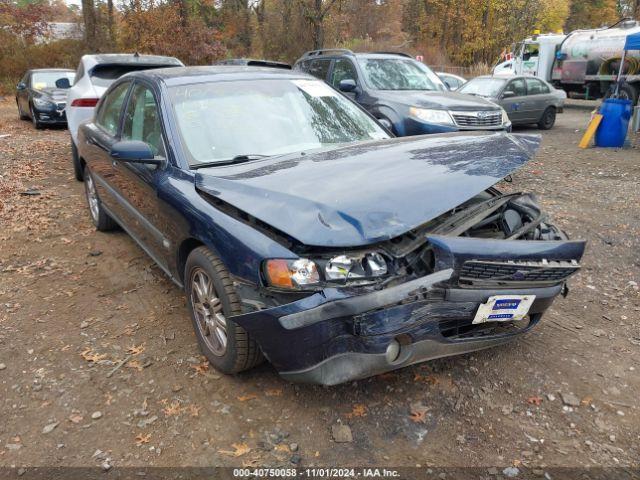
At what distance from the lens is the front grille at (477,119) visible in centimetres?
743

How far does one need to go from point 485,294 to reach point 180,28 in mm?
23286

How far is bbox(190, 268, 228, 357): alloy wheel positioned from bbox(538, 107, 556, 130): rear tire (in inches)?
502

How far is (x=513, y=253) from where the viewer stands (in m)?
2.54

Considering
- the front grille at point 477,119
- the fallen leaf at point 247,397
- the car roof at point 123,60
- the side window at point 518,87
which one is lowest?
the fallen leaf at point 247,397

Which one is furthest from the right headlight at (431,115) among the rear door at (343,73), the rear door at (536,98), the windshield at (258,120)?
the rear door at (536,98)

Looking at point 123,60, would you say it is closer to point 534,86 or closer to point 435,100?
point 435,100

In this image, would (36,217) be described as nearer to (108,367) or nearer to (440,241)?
(108,367)

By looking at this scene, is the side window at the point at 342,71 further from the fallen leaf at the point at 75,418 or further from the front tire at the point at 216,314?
the fallen leaf at the point at 75,418

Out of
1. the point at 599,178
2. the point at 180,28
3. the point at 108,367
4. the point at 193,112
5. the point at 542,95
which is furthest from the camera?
the point at 180,28

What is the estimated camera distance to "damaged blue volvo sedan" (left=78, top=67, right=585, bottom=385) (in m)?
2.38

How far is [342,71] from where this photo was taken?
8.57 m

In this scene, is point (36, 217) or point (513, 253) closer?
point (513, 253)

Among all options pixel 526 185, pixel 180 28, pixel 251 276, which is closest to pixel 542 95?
pixel 526 185

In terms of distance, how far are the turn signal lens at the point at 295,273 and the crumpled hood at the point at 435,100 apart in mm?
5544
